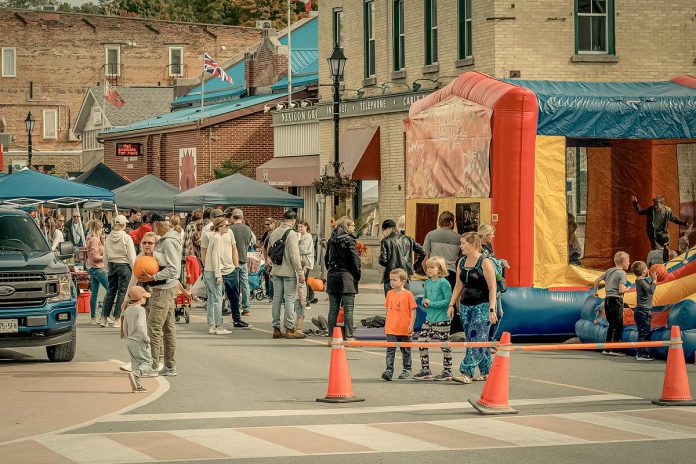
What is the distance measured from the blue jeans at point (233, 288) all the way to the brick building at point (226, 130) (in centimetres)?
2591

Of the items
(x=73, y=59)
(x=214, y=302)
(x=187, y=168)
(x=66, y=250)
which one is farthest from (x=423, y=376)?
(x=73, y=59)

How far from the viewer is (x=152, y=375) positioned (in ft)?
52.3

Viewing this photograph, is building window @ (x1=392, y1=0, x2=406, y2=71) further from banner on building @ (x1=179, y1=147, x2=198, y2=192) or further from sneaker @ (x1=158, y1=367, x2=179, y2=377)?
sneaker @ (x1=158, y1=367, x2=179, y2=377)

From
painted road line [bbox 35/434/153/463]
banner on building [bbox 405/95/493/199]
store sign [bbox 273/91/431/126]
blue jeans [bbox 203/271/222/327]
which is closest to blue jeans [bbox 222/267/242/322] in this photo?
blue jeans [bbox 203/271/222/327]

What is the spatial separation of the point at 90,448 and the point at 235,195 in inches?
854

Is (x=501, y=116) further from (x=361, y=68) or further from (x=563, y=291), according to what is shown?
(x=361, y=68)

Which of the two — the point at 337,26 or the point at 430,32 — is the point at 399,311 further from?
the point at 337,26

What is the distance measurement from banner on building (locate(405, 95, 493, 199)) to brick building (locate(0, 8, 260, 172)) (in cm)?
6328

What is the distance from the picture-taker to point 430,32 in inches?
1403

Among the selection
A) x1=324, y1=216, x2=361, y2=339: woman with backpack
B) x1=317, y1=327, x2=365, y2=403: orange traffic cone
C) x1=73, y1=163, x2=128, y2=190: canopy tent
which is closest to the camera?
x1=317, y1=327, x2=365, y2=403: orange traffic cone

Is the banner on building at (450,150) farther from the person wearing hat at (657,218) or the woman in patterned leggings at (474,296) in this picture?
the woman in patterned leggings at (474,296)

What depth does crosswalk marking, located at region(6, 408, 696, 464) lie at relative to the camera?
1091cm

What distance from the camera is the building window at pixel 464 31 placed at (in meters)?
33.6

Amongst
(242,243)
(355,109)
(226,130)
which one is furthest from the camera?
(226,130)
